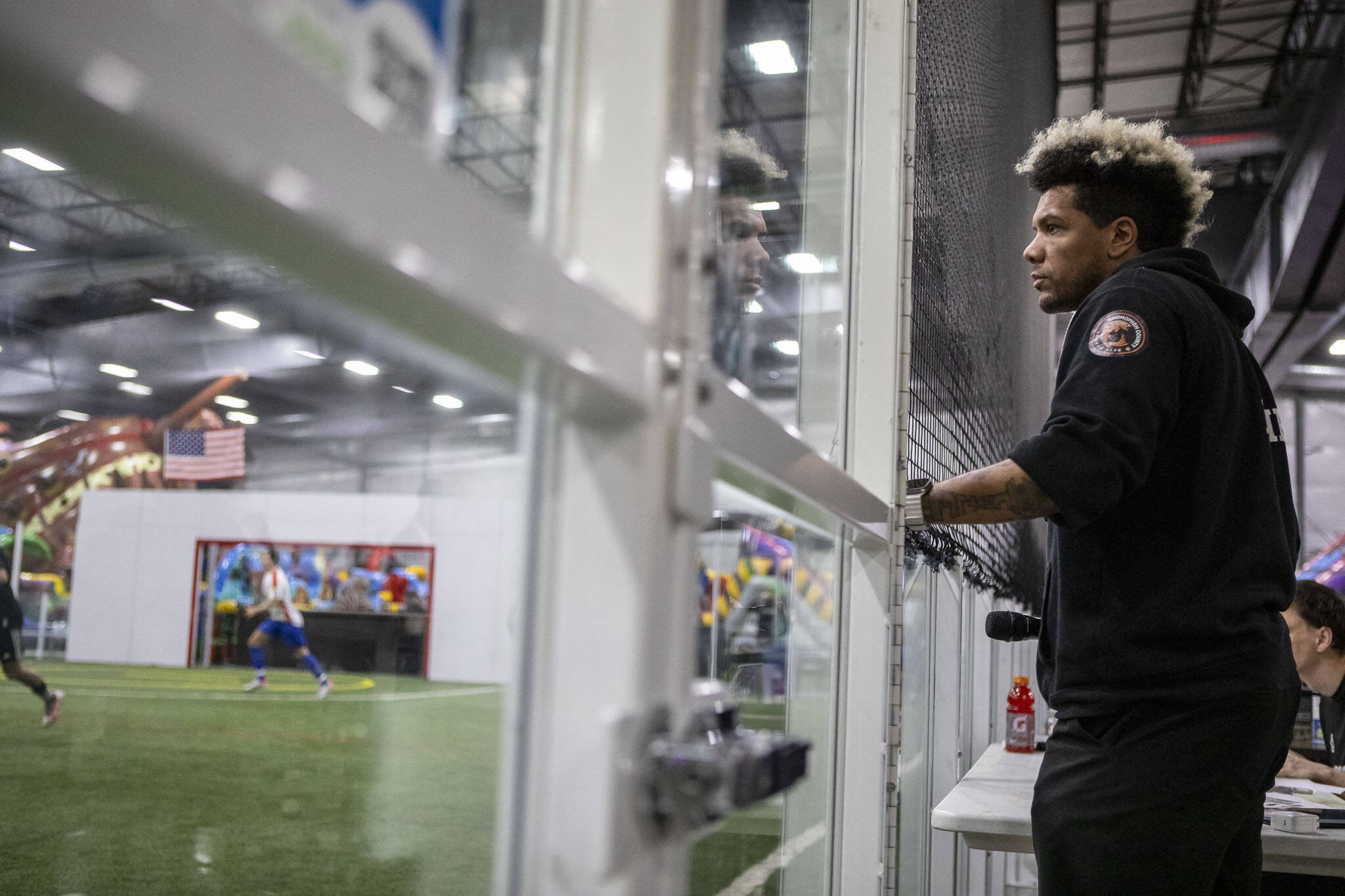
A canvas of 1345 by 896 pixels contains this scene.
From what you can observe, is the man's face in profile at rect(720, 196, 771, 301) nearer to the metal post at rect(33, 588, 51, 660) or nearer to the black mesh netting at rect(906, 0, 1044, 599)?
the black mesh netting at rect(906, 0, 1044, 599)

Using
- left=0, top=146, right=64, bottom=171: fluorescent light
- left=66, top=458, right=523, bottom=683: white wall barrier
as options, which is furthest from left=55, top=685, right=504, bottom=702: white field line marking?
left=0, top=146, right=64, bottom=171: fluorescent light

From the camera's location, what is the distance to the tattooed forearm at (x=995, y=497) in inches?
47.0

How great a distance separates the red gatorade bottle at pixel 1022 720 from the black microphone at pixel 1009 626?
4.91 ft

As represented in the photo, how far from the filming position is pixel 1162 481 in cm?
132

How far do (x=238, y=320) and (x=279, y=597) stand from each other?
461 cm

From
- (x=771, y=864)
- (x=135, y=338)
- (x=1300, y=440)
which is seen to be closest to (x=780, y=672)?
(x=771, y=864)

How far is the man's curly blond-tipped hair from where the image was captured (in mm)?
1571

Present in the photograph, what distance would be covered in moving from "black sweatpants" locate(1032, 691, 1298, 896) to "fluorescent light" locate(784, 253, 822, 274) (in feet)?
2.45

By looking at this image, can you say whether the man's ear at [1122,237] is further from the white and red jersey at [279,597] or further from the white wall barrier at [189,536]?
the white and red jersey at [279,597]

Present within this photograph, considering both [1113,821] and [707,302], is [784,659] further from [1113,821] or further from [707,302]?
[707,302]

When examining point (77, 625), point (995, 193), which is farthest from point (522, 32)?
point (77, 625)

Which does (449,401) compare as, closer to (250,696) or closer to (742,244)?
(742,244)

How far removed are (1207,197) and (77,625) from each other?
46.7ft

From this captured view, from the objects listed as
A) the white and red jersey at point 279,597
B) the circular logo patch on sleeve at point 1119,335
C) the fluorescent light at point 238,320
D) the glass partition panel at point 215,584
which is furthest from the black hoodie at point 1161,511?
the white and red jersey at point 279,597
